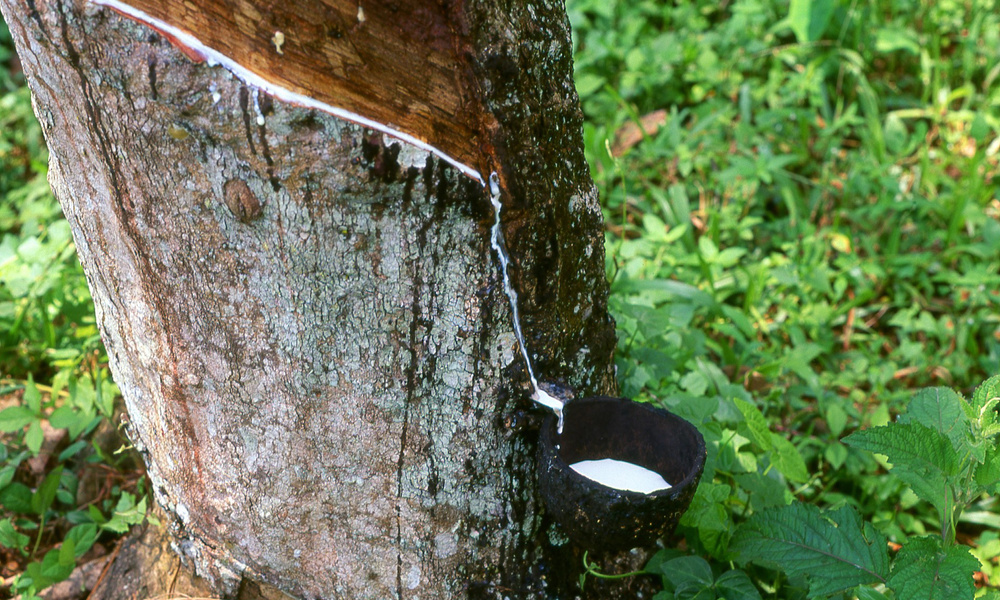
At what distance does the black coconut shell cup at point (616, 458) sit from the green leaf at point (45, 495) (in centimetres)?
141

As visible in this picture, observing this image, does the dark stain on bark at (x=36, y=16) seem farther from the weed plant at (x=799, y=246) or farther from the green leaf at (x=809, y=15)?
the green leaf at (x=809, y=15)

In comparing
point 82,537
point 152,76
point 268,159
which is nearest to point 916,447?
point 268,159

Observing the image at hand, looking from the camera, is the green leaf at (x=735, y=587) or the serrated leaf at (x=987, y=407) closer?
the serrated leaf at (x=987, y=407)

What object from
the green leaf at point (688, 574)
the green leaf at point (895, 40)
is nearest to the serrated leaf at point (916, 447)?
the green leaf at point (688, 574)

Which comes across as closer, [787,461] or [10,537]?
[787,461]

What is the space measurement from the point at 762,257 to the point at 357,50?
2.33 meters

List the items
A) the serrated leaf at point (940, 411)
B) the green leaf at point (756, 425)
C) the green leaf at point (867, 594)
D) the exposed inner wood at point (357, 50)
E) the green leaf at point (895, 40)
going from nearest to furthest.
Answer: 1. the exposed inner wood at point (357, 50)
2. the green leaf at point (867, 594)
3. the serrated leaf at point (940, 411)
4. the green leaf at point (756, 425)
5. the green leaf at point (895, 40)

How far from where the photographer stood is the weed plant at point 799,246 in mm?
1621

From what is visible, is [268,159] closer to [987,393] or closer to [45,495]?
[987,393]

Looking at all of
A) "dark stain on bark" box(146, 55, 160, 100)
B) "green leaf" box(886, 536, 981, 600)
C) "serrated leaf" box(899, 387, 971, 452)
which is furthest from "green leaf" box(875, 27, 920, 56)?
"dark stain on bark" box(146, 55, 160, 100)

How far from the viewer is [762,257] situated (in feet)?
9.59

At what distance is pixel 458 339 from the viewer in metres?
1.20

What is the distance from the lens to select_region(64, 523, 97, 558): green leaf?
1787 mm

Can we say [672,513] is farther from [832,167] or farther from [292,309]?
[832,167]
